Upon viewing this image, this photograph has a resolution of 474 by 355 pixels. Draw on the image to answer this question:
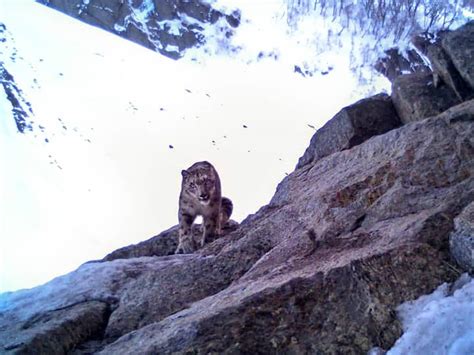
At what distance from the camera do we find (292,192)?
767cm

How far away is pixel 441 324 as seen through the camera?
321cm

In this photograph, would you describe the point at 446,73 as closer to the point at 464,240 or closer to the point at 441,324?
the point at 464,240

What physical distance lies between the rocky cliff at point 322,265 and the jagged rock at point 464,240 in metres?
0.01

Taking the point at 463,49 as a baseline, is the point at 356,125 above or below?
below

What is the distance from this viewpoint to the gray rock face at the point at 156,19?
24188 mm

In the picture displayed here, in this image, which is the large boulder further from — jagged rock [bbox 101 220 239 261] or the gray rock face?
the gray rock face

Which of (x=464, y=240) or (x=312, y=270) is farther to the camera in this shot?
(x=312, y=270)

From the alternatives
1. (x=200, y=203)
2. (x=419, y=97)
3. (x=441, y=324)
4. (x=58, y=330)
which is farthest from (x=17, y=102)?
(x=441, y=324)

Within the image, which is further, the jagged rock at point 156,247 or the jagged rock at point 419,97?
the jagged rock at point 156,247

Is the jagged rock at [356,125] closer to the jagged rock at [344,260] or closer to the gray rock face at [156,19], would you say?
the jagged rock at [344,260]

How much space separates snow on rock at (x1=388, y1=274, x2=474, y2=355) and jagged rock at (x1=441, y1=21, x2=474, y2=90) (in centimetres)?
482

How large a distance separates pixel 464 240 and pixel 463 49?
4884 millimetres

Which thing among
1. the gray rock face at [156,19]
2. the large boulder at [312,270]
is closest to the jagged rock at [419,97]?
the large boulder at [312,270]

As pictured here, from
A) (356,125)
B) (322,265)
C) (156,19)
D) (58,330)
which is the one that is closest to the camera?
(322,265)
